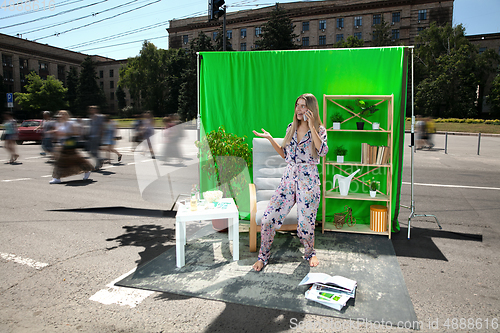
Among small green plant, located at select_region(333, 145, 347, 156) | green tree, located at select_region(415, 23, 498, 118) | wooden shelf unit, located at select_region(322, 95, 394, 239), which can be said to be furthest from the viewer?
green tree, located at select_region(415, 23, 498, 118)

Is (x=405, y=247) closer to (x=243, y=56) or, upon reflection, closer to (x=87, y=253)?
(x=243, y=56)

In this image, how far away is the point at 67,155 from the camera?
1.33m

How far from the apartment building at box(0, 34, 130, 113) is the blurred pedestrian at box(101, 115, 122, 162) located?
1.9 inches

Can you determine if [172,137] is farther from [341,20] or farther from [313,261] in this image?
[341,20]

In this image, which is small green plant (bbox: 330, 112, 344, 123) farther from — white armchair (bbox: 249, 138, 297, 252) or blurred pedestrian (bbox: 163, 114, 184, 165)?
blurred pedestrian (bbox: 163, 114, 184, 165)

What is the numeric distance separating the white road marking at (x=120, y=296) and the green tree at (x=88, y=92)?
6.67ft

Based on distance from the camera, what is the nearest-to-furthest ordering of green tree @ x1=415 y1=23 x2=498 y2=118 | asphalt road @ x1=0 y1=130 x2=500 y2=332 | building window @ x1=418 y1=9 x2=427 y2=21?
asphalt road @ x1=0 y1=130 x2=500 y2=332 < green tree @ x1=415 y1=23 x2=498 y2=118 < building window @ x1=418 y1=9 x2=427 y2=21

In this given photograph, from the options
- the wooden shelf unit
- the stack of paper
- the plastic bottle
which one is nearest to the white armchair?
the wooden shelf unit

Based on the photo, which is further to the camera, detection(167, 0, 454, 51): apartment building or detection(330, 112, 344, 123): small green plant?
detection(167, 0, 454, 51): apartment building

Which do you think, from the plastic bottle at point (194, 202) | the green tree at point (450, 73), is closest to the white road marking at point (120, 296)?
the plastic bottle at point (194, 202)

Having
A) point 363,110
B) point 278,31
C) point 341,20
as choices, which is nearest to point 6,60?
point 363,110

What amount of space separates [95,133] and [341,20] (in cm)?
4502

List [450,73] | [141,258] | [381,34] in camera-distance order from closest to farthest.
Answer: [141,258], [450,73], [381,34]

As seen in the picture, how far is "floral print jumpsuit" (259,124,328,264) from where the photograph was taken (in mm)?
3303
